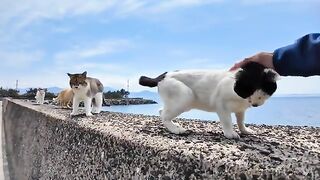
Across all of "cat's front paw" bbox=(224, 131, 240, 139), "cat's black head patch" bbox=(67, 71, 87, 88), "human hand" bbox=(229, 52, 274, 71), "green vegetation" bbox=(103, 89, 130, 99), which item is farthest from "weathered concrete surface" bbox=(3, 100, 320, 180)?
"green vegetation" bbox=(103, 89, 130, 99)

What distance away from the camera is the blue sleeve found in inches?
63.1

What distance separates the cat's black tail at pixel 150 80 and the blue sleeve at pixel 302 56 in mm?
936

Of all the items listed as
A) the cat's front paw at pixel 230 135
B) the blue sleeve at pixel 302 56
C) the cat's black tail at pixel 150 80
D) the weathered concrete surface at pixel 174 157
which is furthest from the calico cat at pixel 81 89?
the blue sleeve at pixel 302 56

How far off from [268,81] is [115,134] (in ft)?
2.84

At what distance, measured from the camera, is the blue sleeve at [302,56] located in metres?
1.60

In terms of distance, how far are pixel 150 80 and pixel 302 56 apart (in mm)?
1200

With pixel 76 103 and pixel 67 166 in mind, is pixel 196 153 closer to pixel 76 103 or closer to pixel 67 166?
pixel 67 166

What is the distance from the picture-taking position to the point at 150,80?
266cm

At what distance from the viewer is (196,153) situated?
156 centimetres

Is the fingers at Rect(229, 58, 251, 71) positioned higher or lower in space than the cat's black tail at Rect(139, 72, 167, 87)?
higher

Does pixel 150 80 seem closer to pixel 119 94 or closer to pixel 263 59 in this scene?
pixel 263 59

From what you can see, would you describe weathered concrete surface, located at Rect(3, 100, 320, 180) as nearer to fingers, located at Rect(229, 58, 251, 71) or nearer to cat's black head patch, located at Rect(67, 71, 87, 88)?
fingers, located at Rect(229, 58, 251, 71)

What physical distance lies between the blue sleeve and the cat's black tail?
94 cm

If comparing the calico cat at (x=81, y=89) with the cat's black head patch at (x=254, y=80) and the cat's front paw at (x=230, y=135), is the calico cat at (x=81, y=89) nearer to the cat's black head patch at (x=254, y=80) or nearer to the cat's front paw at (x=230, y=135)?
the cat's front paw at (x=230, y=135)
